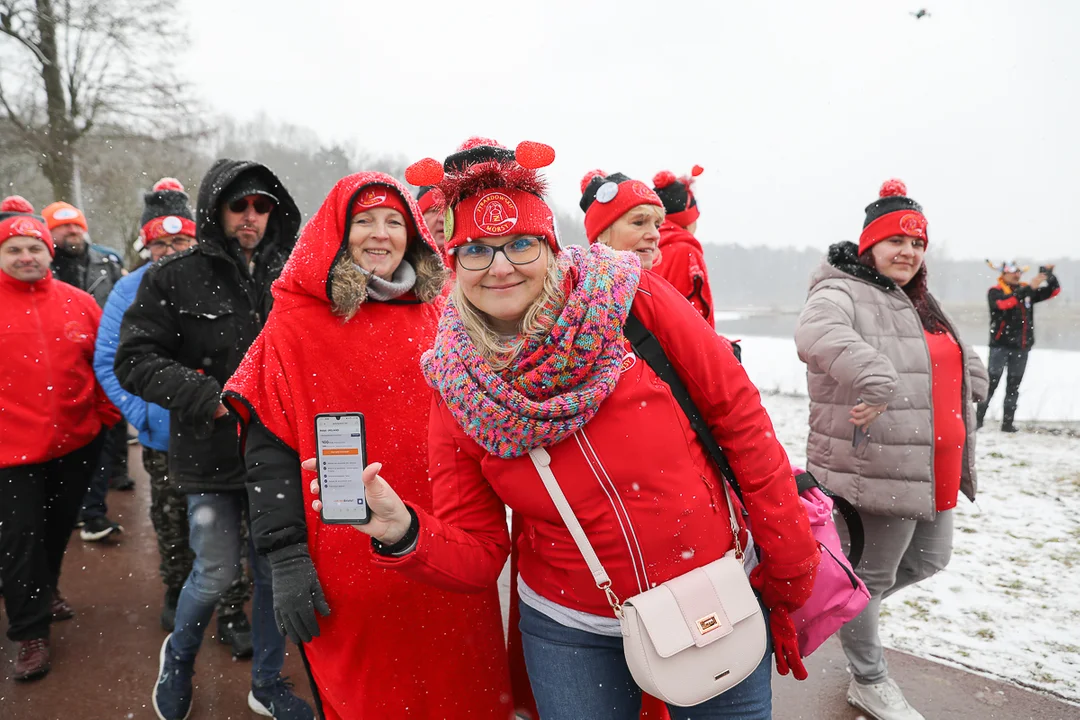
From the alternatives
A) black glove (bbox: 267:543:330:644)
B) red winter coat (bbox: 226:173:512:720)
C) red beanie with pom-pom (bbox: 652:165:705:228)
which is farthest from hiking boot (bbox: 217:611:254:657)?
red beanie with pom-pom (bbox: 652:165:705:228)

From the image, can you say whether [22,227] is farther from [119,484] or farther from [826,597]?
[826,597]

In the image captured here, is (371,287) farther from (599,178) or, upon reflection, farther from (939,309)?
(939,309)

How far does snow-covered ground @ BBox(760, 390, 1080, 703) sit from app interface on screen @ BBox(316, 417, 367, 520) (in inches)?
128

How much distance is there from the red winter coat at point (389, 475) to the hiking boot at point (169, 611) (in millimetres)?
2126

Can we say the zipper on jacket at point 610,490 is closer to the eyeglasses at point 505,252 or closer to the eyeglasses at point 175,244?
the eyeglasses at point 505,252

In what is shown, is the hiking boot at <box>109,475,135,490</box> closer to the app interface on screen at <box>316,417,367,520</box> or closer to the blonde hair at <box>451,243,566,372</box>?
the app interface on screen at <box>316,417,367,520</box>

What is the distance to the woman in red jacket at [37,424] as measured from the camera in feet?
11.6

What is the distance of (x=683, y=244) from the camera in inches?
177

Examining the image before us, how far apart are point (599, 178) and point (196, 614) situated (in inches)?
120

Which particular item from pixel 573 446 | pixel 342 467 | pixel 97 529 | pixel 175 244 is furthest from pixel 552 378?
pixel 97 529

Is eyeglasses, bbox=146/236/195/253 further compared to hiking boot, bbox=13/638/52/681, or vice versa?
eyeglasses, bbox=146/236/195/253

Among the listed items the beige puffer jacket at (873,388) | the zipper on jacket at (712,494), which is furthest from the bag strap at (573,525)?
the beige puffer jacket at (873,388)

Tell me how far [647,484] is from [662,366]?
31 centimetres

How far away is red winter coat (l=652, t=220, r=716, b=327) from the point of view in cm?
423
